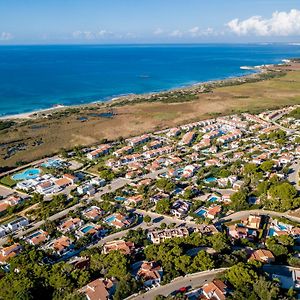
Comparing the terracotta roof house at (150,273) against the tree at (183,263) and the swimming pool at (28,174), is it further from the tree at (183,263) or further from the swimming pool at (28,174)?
the swimming pool at (28,174)

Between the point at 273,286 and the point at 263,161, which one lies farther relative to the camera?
the point at 263,161

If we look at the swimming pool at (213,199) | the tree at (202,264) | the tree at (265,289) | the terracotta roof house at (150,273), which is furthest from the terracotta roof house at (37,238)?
the tree at (265,289)

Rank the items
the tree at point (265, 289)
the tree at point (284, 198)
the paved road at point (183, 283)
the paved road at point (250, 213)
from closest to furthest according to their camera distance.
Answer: the tree at point (265, 289), the paved road at point (183, 283), the paved road at point (250, 213), the tree at point (284, 198)

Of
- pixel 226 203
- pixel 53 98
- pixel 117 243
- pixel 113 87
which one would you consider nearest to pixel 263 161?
pixel 226 203

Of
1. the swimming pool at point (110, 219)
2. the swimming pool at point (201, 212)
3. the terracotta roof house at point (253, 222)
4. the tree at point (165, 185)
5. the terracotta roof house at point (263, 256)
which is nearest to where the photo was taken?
the terracotta roof house at point (263, 256)

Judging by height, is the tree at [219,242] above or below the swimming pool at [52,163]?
below

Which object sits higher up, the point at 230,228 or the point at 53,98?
the point at 53,98

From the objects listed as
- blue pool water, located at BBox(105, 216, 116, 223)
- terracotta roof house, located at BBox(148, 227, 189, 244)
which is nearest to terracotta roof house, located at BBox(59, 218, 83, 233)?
blue pool water, located at BBox(105, 216, 116, 223)

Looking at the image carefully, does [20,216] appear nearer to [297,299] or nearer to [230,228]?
[230,228]
